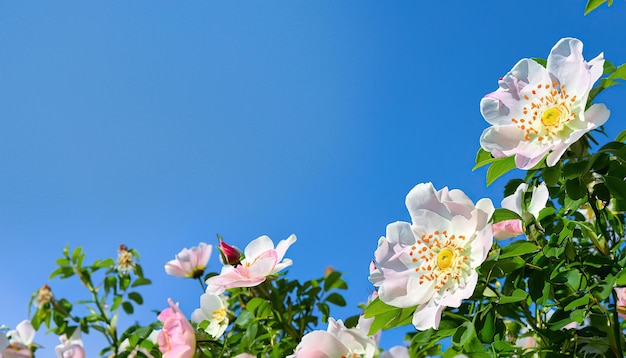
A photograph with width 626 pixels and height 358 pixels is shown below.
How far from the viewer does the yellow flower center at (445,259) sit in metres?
1.09

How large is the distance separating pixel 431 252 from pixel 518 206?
0.83 feet

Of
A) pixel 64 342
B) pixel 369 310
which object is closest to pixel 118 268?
pixel 64 342

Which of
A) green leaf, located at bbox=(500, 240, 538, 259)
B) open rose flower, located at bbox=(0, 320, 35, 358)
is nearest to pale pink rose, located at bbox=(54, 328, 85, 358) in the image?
open rose flower, located at bbox=(0, 320, 35, 358)

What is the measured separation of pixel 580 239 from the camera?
135cm

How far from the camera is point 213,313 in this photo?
177 cm

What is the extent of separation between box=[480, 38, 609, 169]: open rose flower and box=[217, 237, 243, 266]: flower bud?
0.65m

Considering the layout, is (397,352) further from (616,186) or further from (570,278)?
(616,186)

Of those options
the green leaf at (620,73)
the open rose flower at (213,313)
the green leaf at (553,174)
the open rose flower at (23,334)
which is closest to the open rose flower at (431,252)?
the green leaf at (553,174)

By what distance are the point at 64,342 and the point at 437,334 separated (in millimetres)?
1689

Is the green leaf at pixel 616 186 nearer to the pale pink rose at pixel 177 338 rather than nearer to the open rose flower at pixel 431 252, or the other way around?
the open rose flower at pixel 431 252

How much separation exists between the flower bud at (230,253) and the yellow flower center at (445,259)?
0.55 metres

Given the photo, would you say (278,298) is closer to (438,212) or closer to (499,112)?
(438,212)

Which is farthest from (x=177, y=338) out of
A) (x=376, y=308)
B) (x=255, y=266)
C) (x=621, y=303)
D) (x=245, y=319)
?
(x=621, y=303)

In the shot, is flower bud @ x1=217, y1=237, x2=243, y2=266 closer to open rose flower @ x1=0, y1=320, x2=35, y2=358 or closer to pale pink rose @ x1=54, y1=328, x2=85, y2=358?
pale pink rose @ x1=54, y1=328, x2=85, y2=358
